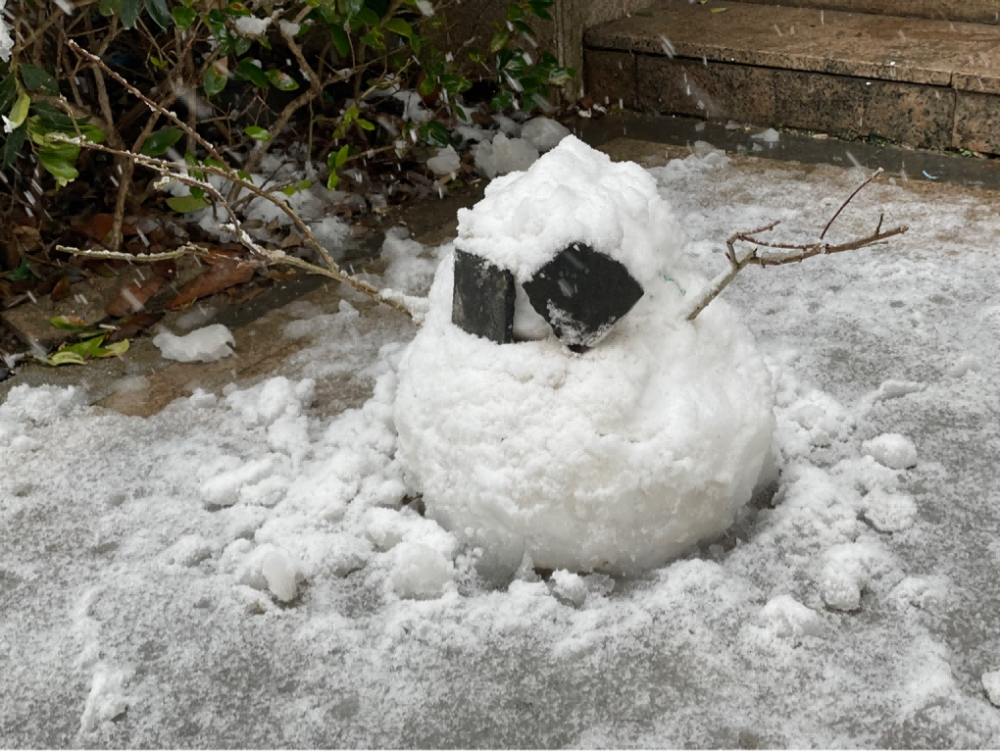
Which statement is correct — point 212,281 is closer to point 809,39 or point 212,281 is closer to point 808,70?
point 808,70

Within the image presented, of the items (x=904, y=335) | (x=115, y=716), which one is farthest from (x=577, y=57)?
(x=115, y=716)

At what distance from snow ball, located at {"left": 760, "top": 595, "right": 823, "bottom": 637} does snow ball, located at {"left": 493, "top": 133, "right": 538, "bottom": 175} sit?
250 cm

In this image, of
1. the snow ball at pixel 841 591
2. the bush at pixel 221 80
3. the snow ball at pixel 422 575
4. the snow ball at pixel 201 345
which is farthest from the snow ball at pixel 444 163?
the snow ball at pixel 841 591

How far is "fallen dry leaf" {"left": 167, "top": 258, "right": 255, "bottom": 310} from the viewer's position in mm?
3322

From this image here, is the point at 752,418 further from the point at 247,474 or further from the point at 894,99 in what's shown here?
the point at 894,99

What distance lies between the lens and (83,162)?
3787mm

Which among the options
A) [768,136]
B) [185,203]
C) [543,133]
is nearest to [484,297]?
[185,203]

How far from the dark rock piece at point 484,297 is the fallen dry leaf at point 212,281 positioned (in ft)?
4.58

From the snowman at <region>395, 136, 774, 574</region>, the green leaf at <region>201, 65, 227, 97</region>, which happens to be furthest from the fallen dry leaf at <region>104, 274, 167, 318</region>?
the snowman at <region>395, 136, 774, 574</region>

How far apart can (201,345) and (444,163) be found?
1504mm

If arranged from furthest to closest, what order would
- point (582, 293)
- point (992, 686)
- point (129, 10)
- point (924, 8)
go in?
point (924, 8), point (129, 10), point (582, 293), point (992, 686)

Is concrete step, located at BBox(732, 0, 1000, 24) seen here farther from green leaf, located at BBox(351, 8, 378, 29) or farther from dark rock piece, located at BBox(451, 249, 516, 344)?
dark rock piece, located at BBox(451, 249, 516, 344)

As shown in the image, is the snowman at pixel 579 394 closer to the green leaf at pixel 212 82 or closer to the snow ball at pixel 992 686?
the snow ball at pixel 992 686

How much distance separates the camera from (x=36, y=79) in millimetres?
2795
